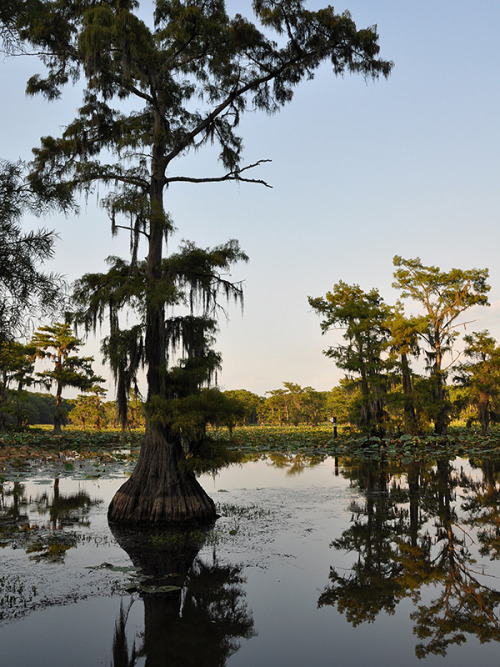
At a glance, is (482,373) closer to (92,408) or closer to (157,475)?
(157,475)

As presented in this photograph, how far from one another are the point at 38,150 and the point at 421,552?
39.9 feet

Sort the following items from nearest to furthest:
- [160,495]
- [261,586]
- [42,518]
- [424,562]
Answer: [261,586] → [424,562] → [160,495] → [42,518]

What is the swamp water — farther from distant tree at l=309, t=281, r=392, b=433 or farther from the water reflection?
distant tree at l=309, t=281, r=392, b=433

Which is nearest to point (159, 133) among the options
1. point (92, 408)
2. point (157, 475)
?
point (157, 475)

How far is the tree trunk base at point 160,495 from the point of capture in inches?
399

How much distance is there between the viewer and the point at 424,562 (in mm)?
7535

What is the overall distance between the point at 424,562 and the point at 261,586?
2.64 metres

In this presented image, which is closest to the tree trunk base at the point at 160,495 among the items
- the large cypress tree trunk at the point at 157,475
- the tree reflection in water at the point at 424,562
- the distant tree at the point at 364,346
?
the large cypress tree trunk at the point at 157,475

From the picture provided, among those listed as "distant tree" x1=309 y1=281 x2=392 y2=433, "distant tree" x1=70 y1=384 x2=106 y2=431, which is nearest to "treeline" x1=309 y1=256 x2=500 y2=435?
"distant tree" x1=309 y1=281 x2=392 y2=433

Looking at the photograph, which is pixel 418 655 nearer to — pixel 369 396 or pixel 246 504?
pixel 246 504

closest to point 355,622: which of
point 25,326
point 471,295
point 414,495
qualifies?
point 25,326

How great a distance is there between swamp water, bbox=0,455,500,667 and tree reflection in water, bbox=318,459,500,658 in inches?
1.2

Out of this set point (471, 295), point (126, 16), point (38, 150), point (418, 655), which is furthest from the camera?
point (471, 295)

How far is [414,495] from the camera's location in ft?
43.9
